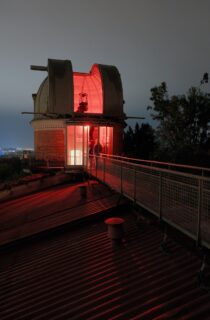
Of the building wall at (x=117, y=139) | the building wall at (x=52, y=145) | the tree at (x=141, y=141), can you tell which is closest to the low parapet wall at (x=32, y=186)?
the building wall at (x=52, y=145)

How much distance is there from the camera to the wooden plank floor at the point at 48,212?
8227 millimetres

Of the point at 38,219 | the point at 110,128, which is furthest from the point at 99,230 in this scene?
the point at 110,128

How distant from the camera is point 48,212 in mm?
9797

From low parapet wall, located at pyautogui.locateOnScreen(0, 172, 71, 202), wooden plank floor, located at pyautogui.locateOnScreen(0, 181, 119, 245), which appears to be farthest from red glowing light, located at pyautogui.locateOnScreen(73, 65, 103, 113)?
wooden plank floor, located at pyautogui.locateOnScreen(0, 181, 119, 245)

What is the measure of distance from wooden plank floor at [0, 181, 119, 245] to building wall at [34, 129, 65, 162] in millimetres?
7624

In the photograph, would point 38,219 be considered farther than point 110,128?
No

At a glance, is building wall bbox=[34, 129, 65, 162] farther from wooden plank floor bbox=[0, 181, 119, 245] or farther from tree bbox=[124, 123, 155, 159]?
tree bbox=[124, 123, 155, 159]

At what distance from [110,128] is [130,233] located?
1375 cm

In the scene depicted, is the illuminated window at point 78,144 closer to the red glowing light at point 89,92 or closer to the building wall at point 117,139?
the building wall at point 117,139

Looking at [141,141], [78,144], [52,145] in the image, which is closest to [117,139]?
[78,144]

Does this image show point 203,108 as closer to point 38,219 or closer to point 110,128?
point 110,128

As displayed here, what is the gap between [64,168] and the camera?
1802 centimetres

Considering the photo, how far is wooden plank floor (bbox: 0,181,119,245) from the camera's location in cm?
823

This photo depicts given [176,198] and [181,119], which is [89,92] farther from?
[176,198]
